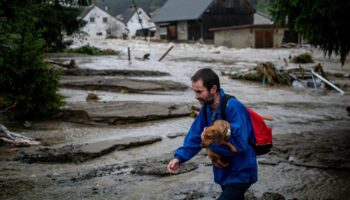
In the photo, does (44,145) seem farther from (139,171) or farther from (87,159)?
(139,171)

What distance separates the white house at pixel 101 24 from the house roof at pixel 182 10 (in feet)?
69.9

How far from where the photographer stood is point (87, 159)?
7.20 metres

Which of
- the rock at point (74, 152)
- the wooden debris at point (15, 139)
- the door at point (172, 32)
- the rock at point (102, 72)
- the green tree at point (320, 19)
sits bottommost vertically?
the rock at point (74, 152)

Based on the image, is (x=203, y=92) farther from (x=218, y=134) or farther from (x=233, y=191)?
(x=233, y=191)

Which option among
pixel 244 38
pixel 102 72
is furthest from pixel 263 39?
pixel 102 72

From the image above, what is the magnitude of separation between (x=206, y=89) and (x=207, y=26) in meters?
62.5

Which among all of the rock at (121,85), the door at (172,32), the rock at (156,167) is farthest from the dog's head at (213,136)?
the door at (172,32)

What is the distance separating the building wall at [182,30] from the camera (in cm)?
6696

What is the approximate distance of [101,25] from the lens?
98.0 m

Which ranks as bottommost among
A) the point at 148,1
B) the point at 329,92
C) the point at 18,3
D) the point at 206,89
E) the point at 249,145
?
the point at 329,92

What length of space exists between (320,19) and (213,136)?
523cm

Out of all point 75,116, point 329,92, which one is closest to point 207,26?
point 329,92

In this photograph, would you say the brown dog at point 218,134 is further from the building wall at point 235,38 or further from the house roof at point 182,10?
the house roof at point 182,10

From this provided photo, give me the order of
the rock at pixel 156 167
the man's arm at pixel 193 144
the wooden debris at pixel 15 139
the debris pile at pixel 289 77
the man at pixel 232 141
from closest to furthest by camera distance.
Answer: the man at pixel 232 141 < the man's arm at pixel 193 144 < the rock at pixel 156 167 < the wooden debris at pixel 15 139 < the debris pile at pixel 289 77
